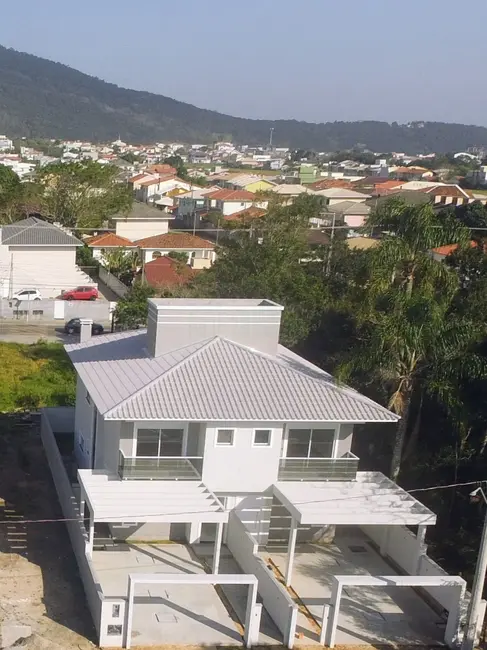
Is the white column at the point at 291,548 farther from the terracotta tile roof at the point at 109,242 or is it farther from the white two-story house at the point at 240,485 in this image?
the terracotta tile roof at the point at 109,242

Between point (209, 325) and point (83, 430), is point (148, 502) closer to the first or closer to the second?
→ point (209, 325)

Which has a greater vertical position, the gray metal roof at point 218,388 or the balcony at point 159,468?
the gray metal roof at point 218,388

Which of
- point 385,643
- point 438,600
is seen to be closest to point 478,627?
point 438,600

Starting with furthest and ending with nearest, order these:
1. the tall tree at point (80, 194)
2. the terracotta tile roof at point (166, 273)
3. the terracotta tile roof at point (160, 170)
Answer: the terracotta tile roof at point (160, 170)
the tall tree at point (80, 194)
the terracotta tile roof at point (166, 273)

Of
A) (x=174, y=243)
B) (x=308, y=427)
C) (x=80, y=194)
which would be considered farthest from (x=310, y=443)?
(x=80, y=194)

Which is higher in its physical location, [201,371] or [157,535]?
[201,371]

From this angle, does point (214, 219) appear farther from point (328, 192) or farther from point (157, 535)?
point (157, 535)

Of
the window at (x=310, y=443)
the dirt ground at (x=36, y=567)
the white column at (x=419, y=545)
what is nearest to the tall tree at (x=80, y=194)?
the dirt ground at (x=36, y=567)
